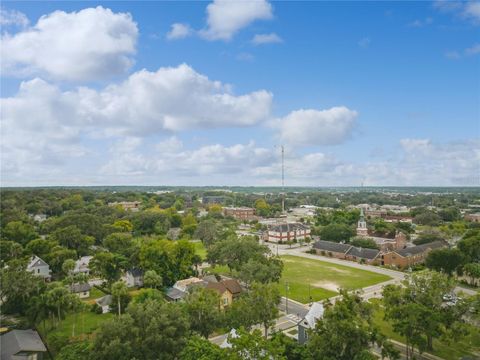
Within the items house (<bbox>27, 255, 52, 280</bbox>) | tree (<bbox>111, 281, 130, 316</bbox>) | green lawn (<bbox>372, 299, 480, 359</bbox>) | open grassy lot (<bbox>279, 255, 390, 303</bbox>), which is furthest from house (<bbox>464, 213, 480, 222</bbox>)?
house (<bbox>27, 255, 52, 280</bbox>)

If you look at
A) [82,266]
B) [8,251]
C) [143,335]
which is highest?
[143,335]

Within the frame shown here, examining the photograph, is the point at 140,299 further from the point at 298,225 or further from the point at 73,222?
the point at 298,225

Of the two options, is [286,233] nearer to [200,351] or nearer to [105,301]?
[105,301]

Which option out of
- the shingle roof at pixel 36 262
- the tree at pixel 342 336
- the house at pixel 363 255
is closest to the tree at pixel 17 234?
the shingle roof at pixel 36 262

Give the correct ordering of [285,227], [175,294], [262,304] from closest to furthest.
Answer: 1. [262,304]
2. [175,294]
3. [285,227]

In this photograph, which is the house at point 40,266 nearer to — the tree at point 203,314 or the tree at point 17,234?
the tree at point 17,234

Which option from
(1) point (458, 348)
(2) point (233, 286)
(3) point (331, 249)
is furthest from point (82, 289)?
(3) point (331, 249)
